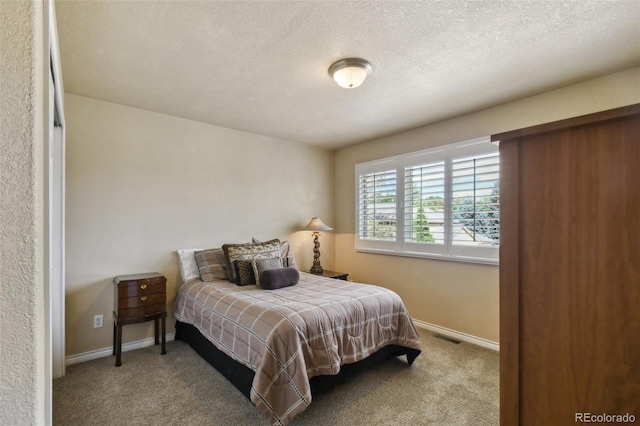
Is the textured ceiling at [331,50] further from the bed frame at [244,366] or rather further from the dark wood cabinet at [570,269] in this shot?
the bed frame at [244,366]

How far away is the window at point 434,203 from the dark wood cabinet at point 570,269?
2.11m

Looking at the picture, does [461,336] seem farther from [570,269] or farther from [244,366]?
[570,269]

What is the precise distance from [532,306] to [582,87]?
2.79 m

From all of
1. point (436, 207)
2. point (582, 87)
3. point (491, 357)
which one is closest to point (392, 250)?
point (436, 207)

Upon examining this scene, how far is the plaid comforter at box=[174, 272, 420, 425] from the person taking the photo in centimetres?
186

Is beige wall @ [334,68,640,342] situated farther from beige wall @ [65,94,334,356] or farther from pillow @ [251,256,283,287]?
pillow @ [251,256,283,287]

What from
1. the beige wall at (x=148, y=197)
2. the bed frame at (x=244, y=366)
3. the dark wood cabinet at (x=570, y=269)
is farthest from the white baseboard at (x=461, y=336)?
the dark wood cabinet at (x=570, y=269)

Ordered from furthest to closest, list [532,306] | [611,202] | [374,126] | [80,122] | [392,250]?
[392,250]
[374,126]
[80,122]
[532,306]
[611,202]

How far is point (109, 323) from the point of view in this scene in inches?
116

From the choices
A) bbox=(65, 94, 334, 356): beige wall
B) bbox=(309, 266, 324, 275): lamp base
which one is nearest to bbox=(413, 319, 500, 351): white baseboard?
bbox=(309, 266, 324, 275): lamp base

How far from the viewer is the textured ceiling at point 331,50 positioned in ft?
5.63

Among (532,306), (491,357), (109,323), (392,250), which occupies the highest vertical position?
(532,306)

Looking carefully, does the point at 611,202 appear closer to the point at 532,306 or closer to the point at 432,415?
the point at 532,306

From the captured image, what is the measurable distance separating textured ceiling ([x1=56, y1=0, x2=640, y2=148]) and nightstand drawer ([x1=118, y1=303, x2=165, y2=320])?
201 centimetres
